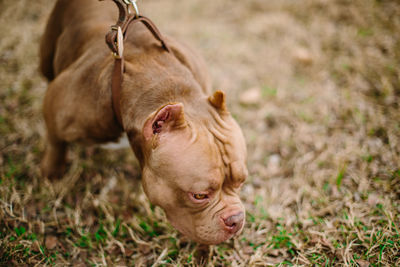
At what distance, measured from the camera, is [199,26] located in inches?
238

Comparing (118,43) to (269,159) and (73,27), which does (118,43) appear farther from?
(269,159)

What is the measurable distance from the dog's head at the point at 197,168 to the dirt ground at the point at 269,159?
0.62 m

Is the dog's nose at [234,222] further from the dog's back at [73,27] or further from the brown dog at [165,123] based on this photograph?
the dog's back at [73,27]

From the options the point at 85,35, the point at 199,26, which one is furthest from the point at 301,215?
the point at 199,26

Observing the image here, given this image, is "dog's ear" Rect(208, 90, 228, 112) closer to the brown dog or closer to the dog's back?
the brown dog

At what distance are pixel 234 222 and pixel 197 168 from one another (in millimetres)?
569

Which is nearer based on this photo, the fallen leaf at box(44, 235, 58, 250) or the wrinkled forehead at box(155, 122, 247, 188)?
the wrinkled forehead at box(155, 122, 247, 188)

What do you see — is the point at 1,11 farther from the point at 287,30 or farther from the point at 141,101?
the point at 287,30

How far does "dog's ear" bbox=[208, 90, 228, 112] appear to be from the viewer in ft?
7.30

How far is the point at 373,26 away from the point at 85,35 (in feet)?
17.3

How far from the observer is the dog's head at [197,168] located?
6.46 ft

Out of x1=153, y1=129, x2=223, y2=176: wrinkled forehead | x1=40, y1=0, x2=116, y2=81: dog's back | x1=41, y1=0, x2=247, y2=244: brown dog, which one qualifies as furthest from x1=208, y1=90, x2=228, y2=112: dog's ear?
x1=40, y1=0, x2=116, y2=81: dog's back

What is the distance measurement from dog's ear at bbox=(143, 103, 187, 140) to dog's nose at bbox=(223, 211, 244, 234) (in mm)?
799

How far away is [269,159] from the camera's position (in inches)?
146
